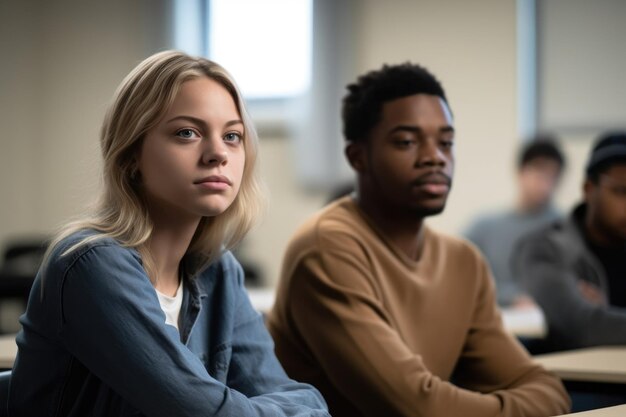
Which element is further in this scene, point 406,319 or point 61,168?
point 61,168

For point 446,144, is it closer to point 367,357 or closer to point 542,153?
point 367,357

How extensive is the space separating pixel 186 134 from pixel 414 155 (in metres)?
0.72

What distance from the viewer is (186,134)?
5.50ft

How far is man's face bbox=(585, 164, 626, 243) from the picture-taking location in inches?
123

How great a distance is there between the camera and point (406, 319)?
228 cm

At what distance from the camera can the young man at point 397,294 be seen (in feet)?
6.84

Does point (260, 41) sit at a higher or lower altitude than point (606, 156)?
higher

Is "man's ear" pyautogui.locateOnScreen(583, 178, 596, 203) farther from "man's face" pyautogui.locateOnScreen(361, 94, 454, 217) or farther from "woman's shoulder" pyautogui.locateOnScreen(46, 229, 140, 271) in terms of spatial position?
"woman's shoulder" pyautogui.locateOnScreen(46, 229, 140, 271)

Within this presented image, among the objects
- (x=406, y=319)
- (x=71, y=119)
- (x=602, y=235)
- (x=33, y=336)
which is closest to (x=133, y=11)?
(x=71, y=119)

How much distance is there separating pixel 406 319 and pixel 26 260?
5.35 meters

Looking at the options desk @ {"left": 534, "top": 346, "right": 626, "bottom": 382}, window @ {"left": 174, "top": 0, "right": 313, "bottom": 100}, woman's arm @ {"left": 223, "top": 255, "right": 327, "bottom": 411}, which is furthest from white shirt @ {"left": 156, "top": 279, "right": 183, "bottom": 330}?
window @ {"left": 174, "top": 0, "right": 313, "bottom": 100}

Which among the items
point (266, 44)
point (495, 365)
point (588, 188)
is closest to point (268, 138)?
point (266, 44)

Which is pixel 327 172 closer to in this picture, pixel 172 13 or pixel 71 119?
pixel 172 13

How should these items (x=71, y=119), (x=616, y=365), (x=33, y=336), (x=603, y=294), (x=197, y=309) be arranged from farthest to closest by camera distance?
1. (x=71, y=119)
2. (x=603, y=294)
3. (x=616, y=365)
4. (x=197, y=309)
5. (x=33, y=336)
